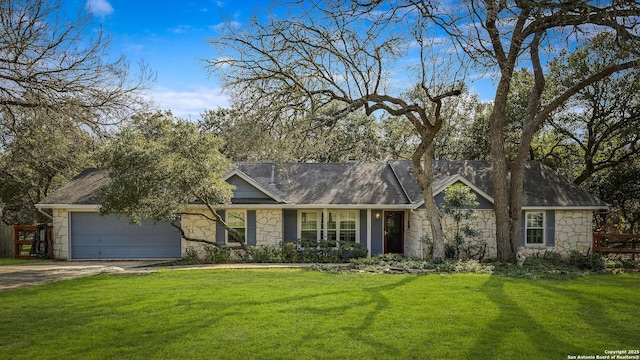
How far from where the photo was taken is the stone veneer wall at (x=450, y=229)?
56.8ft

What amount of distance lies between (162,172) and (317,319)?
30.1ft

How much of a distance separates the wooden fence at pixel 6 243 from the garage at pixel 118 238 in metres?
3.31

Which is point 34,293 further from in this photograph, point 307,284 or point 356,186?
point 356,186

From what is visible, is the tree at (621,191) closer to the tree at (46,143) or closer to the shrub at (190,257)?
the shrub at (190,257)

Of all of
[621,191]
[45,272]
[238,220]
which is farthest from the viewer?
[621,191]

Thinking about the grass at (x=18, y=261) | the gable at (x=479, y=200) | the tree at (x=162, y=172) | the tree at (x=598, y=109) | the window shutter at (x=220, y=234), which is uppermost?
the tree at (x=598, y=109)

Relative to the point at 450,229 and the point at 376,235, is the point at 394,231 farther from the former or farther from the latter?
the point at 450,229

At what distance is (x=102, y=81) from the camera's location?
9859 mm

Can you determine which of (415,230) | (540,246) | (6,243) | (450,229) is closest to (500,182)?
(450,229)

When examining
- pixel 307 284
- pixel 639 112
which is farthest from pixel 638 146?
pixel 307 284

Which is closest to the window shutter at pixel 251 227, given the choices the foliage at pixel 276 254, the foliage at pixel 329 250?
the foliage at pixel 276 254

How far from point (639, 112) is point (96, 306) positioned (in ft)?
75.9

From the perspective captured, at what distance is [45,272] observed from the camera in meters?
13.9

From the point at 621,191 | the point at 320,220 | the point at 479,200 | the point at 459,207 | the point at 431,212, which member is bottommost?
the point at 320,220
